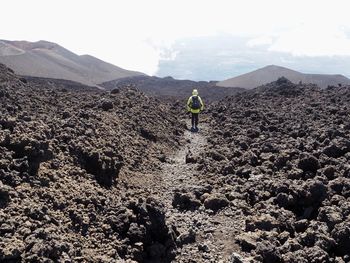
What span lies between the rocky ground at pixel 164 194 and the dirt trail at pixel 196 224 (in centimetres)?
2

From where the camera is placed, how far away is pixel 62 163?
9297 millimetres

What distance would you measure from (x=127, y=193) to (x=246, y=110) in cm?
1199

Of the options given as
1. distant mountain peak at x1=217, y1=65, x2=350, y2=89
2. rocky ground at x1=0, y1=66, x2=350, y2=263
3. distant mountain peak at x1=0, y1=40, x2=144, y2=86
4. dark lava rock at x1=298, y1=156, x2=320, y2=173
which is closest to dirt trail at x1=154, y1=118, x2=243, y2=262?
rocky ground at x1=0, y1=66, x2=350, y2=263

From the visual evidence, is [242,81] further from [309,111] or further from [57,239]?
[57,239]

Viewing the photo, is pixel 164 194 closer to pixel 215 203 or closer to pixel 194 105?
pixel 215 203

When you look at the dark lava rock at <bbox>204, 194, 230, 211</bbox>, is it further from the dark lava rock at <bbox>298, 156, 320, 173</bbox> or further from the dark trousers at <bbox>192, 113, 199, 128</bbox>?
the dark trousers at <bbox>192, 113, 199, 128</bbox>

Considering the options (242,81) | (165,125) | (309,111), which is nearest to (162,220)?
(165,125)

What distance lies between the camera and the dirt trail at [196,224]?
312 inches

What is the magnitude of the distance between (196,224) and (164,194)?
5.92 ft

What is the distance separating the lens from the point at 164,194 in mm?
10680

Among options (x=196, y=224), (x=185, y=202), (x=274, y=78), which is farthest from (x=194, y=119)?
(x=274, y=78)

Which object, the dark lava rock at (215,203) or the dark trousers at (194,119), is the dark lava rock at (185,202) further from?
the dark trousers at (194,119)

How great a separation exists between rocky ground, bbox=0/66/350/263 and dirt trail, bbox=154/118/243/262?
2cm

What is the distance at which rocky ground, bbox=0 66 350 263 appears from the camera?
7195mm
